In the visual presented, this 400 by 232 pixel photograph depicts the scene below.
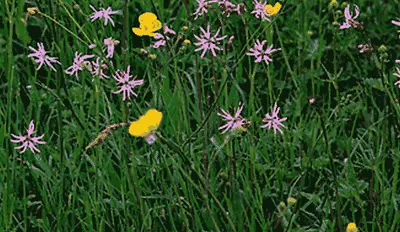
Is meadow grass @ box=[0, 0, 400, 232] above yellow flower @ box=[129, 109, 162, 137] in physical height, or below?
below

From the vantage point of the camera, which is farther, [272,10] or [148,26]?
[272,10]

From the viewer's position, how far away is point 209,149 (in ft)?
6.03

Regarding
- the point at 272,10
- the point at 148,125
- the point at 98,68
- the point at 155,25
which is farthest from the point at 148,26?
the point at 148,125

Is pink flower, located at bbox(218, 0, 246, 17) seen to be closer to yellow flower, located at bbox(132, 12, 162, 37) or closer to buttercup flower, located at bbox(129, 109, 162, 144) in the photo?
yellow flower, located at bbox(132, 12, 162, 37)

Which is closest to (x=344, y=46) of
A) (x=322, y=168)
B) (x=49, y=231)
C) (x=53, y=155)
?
(x=322, y=168)

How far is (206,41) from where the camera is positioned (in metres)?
1.75

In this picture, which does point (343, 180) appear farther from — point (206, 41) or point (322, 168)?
point (206, 41)

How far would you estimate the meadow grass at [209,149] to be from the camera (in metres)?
1.69

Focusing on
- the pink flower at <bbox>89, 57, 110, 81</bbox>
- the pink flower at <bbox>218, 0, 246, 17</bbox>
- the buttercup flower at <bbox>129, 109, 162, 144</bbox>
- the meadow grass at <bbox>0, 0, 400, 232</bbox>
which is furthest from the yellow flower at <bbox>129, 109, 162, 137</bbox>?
the pink flower at <bbox>218, 0, 246, 17</bbox>

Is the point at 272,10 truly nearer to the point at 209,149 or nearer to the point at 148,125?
the point at 209,149

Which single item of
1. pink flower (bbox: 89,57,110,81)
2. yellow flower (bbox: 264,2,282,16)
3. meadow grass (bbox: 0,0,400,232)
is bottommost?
meadow grass (bbox: 0,0,400,232)

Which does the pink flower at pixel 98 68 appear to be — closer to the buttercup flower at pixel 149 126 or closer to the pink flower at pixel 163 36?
the pink flower at pixel 163 36

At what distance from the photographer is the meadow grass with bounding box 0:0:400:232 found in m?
1.69

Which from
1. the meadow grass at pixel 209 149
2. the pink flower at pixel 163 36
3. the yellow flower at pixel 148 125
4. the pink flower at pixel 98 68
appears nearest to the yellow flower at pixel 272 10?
the meadow grass at pixel 209 149
